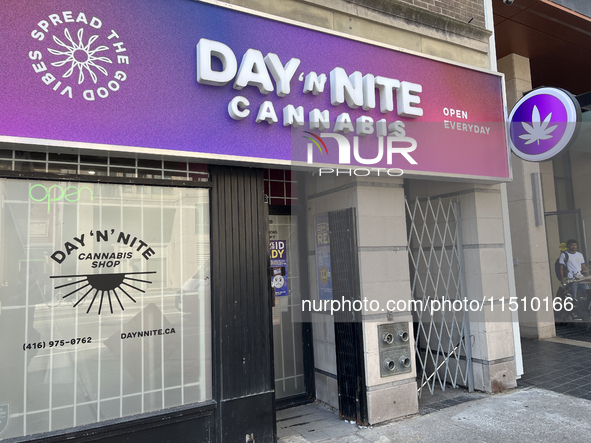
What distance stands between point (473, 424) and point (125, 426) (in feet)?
12.5

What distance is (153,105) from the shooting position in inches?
157

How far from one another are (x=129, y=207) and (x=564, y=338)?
32.2 feet

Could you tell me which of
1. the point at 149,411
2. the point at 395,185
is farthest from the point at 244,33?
the point at 149,411

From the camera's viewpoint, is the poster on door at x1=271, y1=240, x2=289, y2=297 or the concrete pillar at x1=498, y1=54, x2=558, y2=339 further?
the concrete pillar at x1=498, y1=54, x2=558, y2=339

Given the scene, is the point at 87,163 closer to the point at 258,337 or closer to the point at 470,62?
the point at 258,337

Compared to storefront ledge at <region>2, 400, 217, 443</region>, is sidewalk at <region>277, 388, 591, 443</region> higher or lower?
lower

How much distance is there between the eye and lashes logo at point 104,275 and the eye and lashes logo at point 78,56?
4.17ft

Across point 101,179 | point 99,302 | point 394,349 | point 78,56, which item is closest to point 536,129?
point 394,349

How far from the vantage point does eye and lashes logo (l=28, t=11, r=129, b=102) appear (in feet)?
11.8

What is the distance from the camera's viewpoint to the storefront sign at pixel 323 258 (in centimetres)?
572

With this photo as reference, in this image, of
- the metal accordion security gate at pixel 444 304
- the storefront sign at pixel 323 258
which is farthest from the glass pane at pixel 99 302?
Result: the metal accordion security gate at pixel 444 304

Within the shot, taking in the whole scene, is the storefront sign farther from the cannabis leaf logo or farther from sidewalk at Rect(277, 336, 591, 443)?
the cannabis leaf logo

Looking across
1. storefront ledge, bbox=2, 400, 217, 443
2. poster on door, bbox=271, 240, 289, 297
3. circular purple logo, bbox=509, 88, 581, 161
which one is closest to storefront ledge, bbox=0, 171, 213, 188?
poster on door, bbox=271, 240, 289, 297

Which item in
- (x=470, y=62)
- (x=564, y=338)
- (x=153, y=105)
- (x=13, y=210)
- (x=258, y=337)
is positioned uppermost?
(x=470, y=62)
